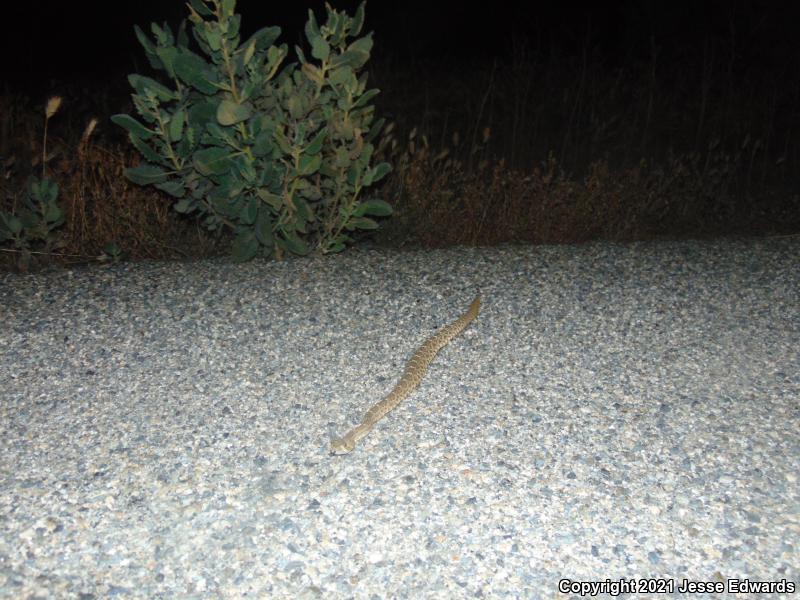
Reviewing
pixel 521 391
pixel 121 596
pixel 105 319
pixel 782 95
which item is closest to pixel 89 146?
pixel 105 319

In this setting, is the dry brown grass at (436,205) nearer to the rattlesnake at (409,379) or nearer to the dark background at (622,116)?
the dark background at (622,116)

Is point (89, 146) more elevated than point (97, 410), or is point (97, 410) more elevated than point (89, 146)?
point (89, 146)

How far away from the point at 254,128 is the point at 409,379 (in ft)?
7.09

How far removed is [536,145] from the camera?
10.2 metres

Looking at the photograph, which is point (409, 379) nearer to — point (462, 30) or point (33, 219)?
point (33, 219)

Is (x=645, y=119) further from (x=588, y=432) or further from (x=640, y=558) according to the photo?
(x=640, y=558)

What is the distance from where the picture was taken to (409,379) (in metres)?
3.82

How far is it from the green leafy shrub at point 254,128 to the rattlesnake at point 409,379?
4.39 feet

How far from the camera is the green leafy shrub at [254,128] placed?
15.8 ft

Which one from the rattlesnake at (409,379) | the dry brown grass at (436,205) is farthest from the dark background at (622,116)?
the rattlesnake at (409,379)

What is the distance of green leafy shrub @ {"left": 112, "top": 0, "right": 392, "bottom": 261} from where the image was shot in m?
4.82

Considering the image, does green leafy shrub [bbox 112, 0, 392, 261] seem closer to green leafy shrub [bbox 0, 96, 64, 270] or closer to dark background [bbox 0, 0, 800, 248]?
green leafy shrub [bbox 0, 96, 64, 270]

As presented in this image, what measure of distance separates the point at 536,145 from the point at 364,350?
21.8 feet

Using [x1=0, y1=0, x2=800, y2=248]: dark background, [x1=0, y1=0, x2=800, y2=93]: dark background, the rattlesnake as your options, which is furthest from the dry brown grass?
[x1=0, y1=0, x2=800, y2=93]: dark background
